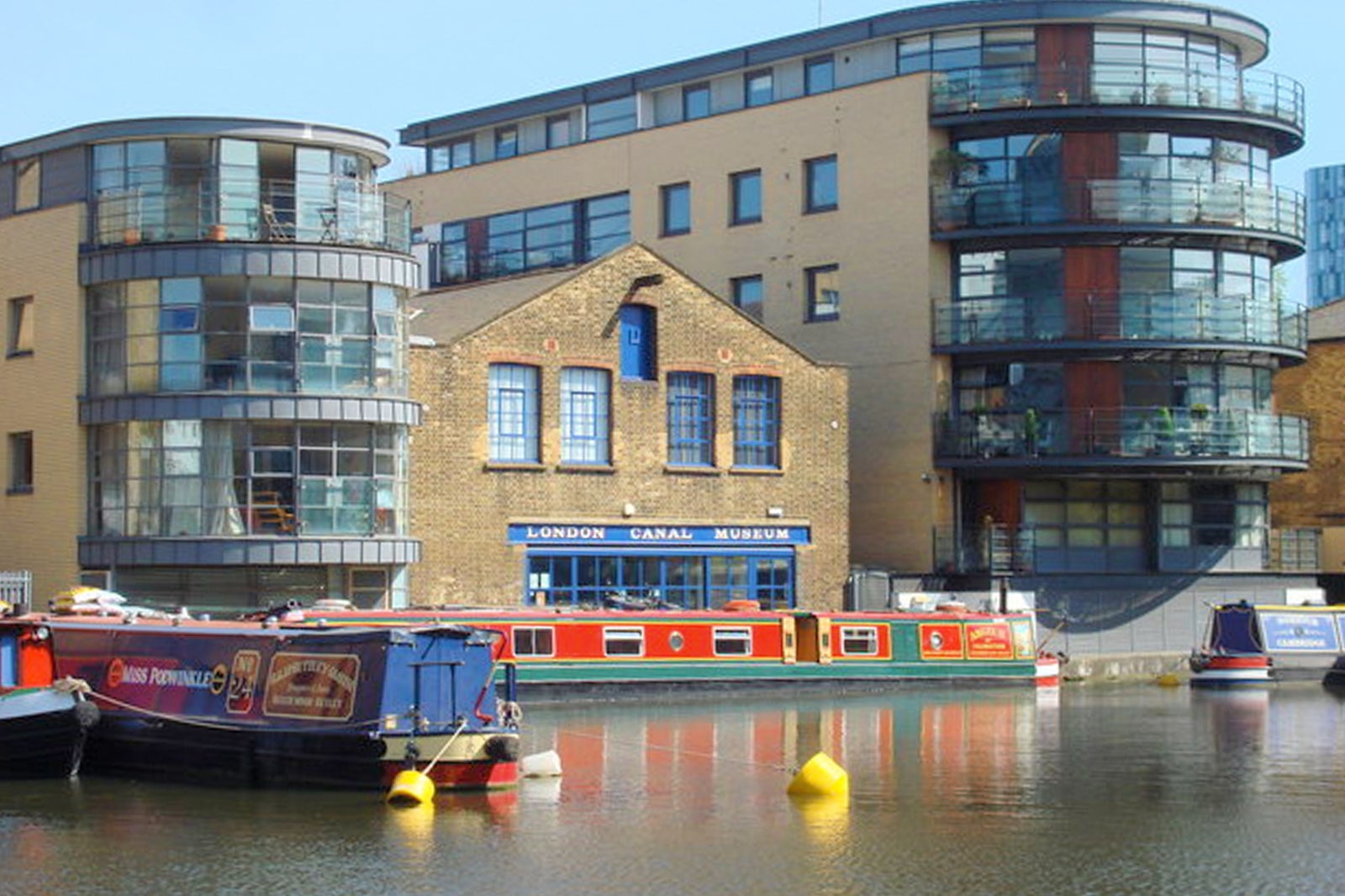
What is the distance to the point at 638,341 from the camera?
4759 centimetres

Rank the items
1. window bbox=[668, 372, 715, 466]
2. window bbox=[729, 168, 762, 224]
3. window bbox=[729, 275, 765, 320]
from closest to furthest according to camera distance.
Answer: window bbox=[668, 372, 715, 466]
window bbox=[729, 168, 762, 224]
window bbox=[729, 275, 765, 320]

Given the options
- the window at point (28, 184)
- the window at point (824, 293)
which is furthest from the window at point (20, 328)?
the window at point (824, 293)

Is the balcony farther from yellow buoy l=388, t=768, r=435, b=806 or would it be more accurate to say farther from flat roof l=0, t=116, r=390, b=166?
yellow buoy l=388, t=768, r=435, b=806

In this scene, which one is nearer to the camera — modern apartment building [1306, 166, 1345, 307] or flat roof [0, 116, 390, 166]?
flat roof [0, 116, 390, 166]

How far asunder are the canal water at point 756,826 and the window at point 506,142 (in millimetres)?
27326

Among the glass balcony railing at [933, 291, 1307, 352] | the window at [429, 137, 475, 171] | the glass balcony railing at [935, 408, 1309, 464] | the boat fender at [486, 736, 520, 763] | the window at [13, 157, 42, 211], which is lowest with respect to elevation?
the boat fender at [486, 736, 520, 763]

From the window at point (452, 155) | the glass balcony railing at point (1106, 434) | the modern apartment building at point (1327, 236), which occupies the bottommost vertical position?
the glass balcony railing at point (1106, 434)

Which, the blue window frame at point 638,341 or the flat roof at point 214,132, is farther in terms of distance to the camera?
the blue window frame at point 638,341

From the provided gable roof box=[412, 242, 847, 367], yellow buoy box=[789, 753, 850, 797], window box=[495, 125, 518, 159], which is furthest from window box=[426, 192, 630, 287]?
yellow buoy box=[789, 753, 850, 797]

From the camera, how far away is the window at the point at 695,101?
5609cm

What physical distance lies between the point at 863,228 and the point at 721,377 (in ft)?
20.3

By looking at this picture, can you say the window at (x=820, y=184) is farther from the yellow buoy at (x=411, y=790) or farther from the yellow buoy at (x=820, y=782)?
the yellow buoy at (x=411, y=790)

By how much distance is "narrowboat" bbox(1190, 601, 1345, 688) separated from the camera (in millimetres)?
48000

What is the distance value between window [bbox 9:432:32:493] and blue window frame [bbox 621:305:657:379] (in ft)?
38.7
